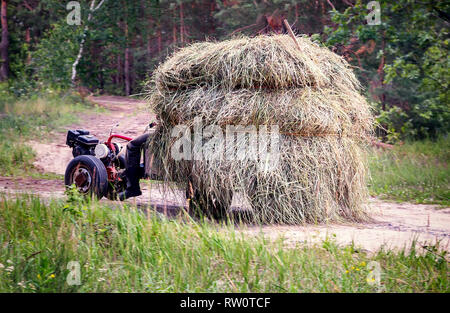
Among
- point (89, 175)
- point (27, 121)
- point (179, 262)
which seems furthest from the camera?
point (27, 121)

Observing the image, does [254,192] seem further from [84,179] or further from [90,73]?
[90,73]

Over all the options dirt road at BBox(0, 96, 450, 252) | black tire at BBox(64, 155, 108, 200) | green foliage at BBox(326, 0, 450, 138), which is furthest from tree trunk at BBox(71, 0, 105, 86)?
black tire at BBox(64, 155, 108, 200)

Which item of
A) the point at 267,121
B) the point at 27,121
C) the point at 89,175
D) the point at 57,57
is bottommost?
the point at 89,175

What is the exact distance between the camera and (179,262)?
14.7 ft

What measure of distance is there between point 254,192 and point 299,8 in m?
12.3

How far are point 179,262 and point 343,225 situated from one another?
2562 mm

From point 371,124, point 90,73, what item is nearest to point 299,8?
point 90,73

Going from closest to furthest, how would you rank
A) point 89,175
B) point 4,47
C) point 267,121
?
point 267,121, point 89,175, point 4,47

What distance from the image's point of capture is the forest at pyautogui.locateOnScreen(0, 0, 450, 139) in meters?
11.6

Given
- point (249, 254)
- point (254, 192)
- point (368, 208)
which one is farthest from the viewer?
point (368, 208)

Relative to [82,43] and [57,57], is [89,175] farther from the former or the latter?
[82,43]

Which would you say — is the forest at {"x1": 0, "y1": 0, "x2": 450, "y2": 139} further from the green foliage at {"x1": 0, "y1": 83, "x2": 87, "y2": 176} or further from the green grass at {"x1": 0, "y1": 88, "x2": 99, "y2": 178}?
the green grass at {"x1": 0, "y1": 88, "x2": 99, "y2": 178}

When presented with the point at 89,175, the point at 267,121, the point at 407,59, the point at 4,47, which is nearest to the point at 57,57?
the point at 4,47
